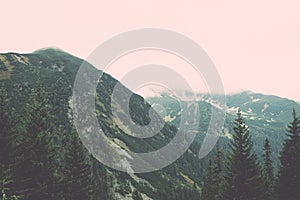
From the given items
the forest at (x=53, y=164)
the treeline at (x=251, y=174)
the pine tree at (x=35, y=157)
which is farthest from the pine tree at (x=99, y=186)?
the treeline at (x=251, y=174)

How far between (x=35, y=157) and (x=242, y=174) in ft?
63.2

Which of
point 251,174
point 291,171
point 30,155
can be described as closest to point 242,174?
point 251,174

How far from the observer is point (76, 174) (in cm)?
3056

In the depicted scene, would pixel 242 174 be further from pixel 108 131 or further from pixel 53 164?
pixel 108 131

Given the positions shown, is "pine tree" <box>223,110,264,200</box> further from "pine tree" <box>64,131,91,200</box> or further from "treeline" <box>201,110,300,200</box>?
"pine tree" <box>64,131,91,200</box>

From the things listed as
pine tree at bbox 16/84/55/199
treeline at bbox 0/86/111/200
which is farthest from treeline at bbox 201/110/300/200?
pine tree at bbox 16/84/55/199

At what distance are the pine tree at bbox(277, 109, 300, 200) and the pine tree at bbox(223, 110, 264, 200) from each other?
2.16 m

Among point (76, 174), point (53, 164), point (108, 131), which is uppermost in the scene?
point (53, 164)

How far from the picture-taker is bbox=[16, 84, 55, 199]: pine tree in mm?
24484

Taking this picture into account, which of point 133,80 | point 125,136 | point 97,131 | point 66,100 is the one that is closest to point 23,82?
point 66,100

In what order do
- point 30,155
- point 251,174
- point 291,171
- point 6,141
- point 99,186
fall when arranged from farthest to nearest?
point 99,186 < point 251,174 < point 291,171 < point 30,155 < point 6,141

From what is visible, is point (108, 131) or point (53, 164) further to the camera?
point (108, 131)

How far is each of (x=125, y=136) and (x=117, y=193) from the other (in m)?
78.2

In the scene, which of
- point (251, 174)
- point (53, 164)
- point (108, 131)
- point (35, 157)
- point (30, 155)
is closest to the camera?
point (30, 155)
